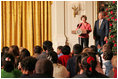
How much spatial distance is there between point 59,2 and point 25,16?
1485 millimetres

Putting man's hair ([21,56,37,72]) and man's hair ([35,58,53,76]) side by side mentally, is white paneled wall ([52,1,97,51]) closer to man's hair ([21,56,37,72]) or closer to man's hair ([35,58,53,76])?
man's hair ([21,56,37,72])

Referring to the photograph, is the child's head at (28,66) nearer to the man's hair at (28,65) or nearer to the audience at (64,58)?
the man's hair at (28,65)

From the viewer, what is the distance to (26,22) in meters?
11.4

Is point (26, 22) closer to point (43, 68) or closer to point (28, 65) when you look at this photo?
point (28, 65)

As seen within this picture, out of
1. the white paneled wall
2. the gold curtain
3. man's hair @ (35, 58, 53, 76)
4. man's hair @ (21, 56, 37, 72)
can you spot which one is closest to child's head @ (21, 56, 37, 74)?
man's hair @ (21, 56, 37, 72)

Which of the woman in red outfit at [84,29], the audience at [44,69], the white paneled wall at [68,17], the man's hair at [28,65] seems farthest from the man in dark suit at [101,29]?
the audience at [44,69]

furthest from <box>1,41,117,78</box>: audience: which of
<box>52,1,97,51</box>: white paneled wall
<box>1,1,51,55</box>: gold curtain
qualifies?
<box>1,1,51,55</box>: gold curtain

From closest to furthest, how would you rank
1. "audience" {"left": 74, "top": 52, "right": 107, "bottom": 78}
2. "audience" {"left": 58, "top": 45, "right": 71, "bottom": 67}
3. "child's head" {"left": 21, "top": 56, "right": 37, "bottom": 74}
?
"audience" {"left": 74, "top": 52, "right": 107, "bottom": 78}
"child's head" {"left": 21, "top": 56, "right": 37, "bottom": 74}
"audience" {"left": 58, "top": 45, "right": 71, "bottom": 67}

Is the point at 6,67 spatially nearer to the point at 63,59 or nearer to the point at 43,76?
the point at 43,76

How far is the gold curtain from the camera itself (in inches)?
443

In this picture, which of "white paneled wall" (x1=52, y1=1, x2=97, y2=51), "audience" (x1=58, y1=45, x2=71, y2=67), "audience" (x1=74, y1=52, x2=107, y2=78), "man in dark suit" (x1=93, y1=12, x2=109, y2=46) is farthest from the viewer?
"white paneled wall" (x1=52, y1=1, x2=97, y2=51)

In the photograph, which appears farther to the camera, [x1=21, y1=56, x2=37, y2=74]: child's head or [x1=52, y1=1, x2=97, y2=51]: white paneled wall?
[x1=52, y1=1, x2=97, y2=51]: white paneled wall

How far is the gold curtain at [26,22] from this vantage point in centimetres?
1124

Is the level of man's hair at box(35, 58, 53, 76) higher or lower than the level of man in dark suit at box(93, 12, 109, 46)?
lower
